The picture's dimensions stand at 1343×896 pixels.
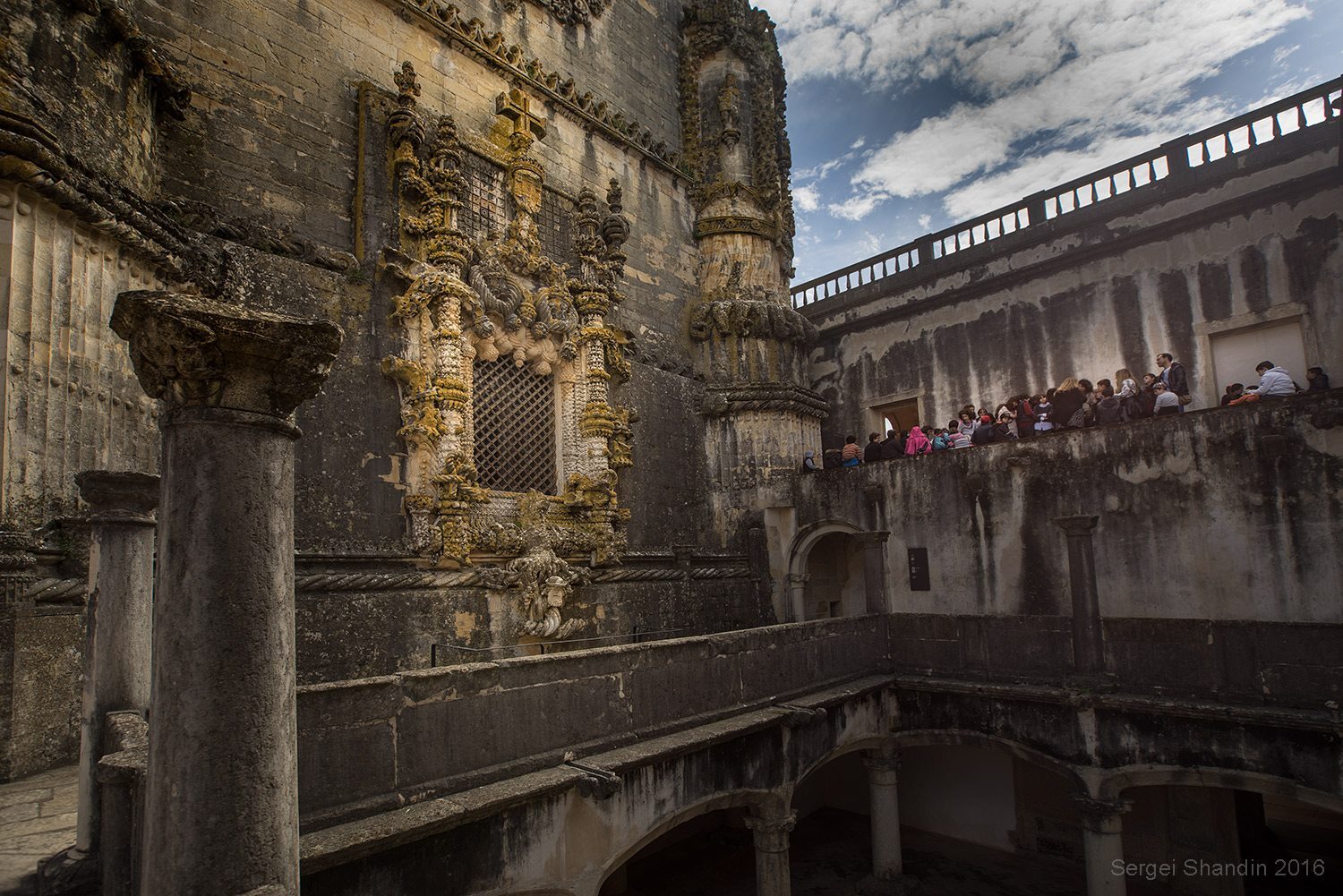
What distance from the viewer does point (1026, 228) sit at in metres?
13.7

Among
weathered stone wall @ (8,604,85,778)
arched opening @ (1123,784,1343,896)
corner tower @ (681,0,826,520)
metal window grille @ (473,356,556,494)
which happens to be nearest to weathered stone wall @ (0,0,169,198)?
weathered stone wall @ (8,604,85,778)

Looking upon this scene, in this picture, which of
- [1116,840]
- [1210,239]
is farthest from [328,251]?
[1210,239]

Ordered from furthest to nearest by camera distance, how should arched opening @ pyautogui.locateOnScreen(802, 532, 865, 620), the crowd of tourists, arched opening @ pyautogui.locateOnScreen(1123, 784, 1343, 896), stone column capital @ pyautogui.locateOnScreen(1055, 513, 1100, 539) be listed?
arched opening @ pyautogui.locateOnScreen(802, 532, 865, 620) → arched opening @ pyautogui.locateOnScreen(1123, 784, 1343, 896) → the crowd of tourists → stone column capital @ pyautogui.locateOnScreen(1055, 513, 1100, 539)

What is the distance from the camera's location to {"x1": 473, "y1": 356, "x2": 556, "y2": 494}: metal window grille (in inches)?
380

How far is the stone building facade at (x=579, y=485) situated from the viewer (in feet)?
12.6

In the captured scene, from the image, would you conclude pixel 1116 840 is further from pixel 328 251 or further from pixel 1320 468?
pixel 328 251

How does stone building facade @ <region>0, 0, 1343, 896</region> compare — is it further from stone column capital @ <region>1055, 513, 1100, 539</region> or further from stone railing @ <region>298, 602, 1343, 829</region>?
stone column capital @ <region>1055, 513, 1100, 539</region>

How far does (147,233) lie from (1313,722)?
12.1 m

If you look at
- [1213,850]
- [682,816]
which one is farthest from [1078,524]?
[682,816]

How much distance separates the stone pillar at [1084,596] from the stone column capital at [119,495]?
31.8ft

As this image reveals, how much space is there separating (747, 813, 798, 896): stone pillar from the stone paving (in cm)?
608

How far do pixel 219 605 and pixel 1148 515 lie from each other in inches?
404

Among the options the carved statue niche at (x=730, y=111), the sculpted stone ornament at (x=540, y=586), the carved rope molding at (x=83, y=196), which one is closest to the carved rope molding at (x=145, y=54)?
the carved rope molding at (x=83, y=196)

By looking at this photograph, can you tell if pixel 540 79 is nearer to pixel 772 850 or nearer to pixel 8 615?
pixel 8 615
